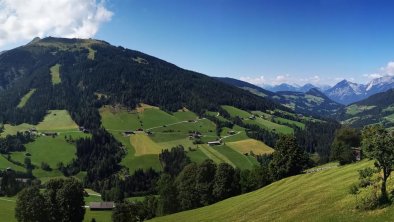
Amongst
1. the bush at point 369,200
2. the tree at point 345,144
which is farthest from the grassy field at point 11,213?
the bush at point 369,200

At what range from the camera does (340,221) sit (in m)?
47.9

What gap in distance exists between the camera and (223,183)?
121688 mm

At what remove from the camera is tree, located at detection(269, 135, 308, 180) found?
118188mm

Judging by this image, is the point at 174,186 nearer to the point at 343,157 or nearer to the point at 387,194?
the point at 343,157

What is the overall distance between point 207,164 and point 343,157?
41.2 metres

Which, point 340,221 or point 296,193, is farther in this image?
point 296,193

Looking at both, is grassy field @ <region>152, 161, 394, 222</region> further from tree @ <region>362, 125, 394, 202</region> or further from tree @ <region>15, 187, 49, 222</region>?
tree @ <region>15, 187, 49, 222</region>

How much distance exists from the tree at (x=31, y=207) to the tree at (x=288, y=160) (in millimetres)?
65888

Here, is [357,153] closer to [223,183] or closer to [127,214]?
[223,183]

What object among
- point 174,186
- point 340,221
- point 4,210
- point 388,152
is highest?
point 388,152

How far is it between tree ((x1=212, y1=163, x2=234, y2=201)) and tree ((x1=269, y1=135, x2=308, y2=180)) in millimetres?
12392

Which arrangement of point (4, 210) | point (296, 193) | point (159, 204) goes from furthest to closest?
point (4, 210), point (159, 204), point (296, 193)

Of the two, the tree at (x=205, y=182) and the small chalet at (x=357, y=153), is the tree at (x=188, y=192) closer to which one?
the tree at (x=205, y=182)

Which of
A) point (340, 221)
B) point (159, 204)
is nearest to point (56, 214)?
point (159, 204)
